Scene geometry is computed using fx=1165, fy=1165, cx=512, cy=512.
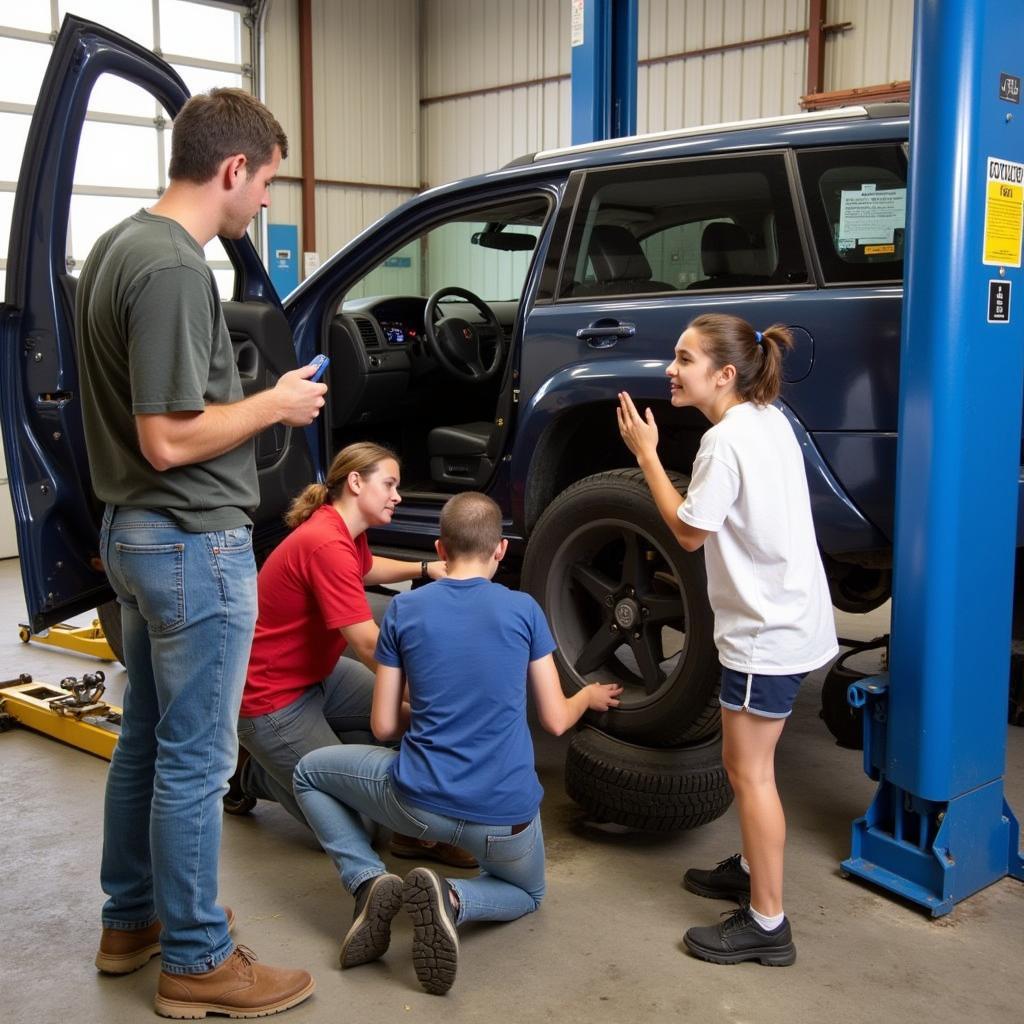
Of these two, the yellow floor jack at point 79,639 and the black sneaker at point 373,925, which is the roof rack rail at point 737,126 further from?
the yellow floor jack at point 79,639

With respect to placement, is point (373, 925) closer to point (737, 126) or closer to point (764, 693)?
point (764, 693)

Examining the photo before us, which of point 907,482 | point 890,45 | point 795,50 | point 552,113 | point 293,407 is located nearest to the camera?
point 293,407

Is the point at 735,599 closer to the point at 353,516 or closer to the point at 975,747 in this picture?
the point at 975,747

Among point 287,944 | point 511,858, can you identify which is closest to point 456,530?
point 511,858

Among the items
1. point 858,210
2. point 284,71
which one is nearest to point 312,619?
point 858,210

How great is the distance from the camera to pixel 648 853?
10.7 ft

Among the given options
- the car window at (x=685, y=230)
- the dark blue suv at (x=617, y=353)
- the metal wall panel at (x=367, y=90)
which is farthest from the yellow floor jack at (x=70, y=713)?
the metal wall panel at (x=367, y=90)

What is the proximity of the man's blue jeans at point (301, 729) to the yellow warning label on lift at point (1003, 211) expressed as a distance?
6.61 ft

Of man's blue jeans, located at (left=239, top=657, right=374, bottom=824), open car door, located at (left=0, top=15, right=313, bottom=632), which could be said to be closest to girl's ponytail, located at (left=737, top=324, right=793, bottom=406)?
man's blue jeans, located at (left=239, top=657, right=374, bottom=824)

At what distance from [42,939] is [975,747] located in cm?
234

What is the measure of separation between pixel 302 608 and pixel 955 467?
168cm

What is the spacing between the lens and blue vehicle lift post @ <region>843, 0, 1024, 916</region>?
2.71m

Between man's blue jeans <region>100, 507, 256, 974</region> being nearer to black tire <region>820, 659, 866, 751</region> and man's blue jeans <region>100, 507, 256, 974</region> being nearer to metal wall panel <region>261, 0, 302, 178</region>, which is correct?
black tire <region>820, 659, 866, 751</region>

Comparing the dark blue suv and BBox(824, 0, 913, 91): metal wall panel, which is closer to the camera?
the dark blue suv
